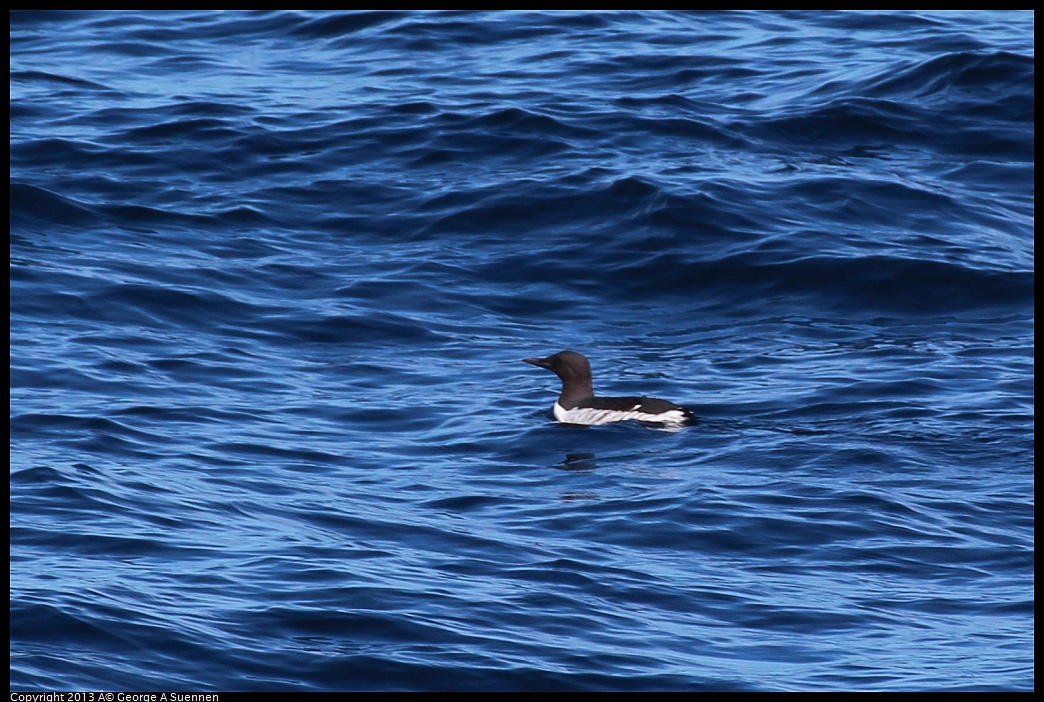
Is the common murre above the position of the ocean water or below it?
below

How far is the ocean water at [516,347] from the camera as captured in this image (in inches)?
308

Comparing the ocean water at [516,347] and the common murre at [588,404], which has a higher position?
the ocean water at [516,347]

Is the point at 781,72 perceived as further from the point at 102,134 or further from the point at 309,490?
the point at 309,490

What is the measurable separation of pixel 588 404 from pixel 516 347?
1506 millimetres

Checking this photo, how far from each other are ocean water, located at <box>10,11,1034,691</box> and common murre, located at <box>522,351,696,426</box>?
18cm

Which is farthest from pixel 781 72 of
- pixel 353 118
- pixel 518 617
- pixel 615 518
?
pixel 518 617

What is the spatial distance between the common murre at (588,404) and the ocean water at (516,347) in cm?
18

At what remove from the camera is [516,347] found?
14312 millimetres

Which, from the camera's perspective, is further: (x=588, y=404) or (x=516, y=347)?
(x=516, y=347)

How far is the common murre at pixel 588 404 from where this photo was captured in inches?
492

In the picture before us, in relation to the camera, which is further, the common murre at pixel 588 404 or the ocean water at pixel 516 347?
the common murre at pixel 588 404

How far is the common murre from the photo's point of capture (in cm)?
1251

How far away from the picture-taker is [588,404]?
42.6ft

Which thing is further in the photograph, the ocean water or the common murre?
the common murre
